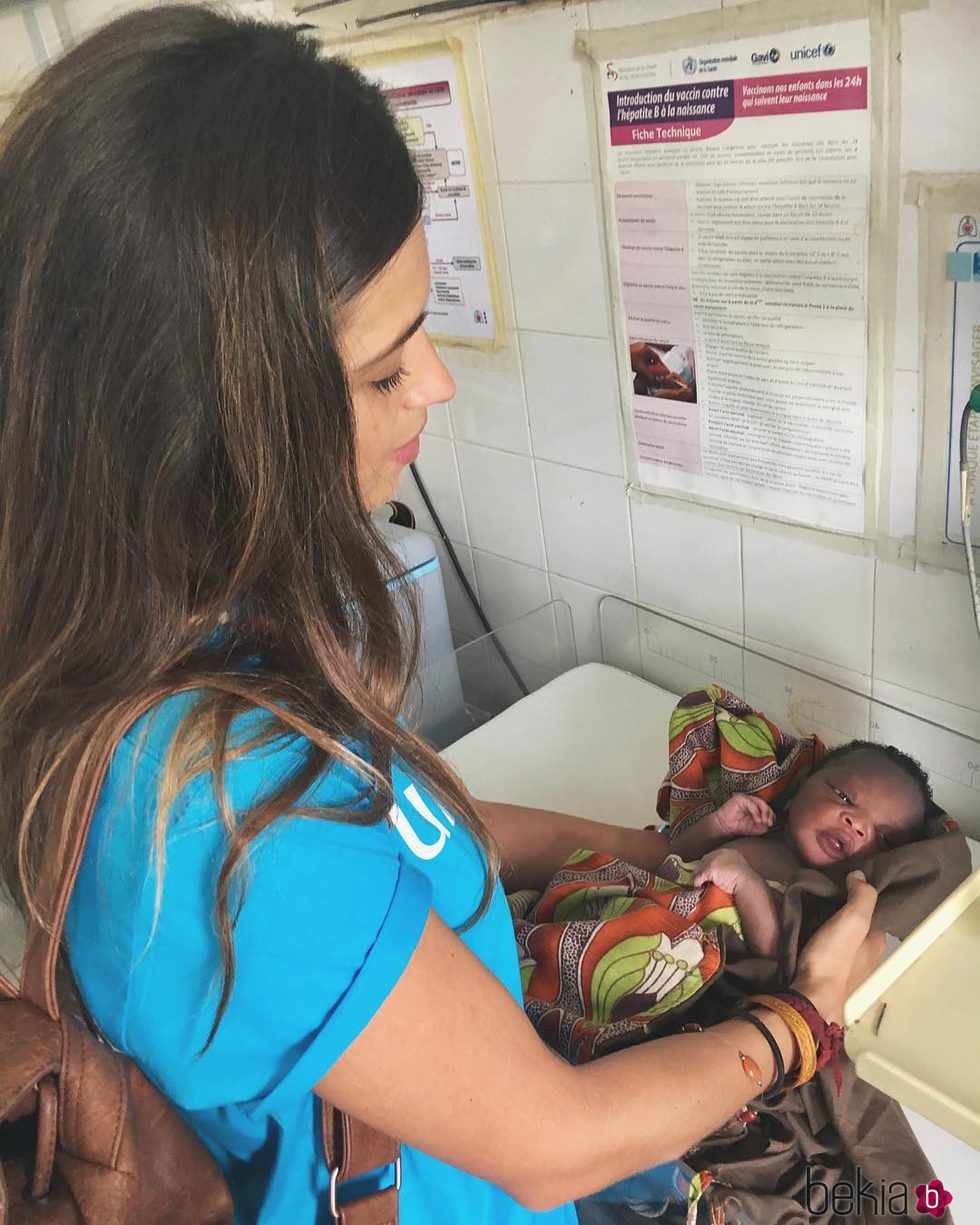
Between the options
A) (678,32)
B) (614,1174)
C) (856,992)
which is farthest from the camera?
(678,32)

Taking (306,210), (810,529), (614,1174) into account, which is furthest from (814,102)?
(614,1174)

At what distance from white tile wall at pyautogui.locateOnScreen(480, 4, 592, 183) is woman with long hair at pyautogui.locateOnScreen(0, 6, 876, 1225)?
2.49 feet

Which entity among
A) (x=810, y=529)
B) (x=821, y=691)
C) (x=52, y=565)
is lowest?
(x=821, y=691)

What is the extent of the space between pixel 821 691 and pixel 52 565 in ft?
3.61

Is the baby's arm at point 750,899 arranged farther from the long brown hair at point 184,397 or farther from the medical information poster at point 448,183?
the medical information poster at point 448,183

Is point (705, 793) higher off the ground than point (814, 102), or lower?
lower

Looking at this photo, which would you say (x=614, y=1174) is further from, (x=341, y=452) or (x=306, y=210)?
(x=306, y=210)

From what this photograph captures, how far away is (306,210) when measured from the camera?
1.91 feet

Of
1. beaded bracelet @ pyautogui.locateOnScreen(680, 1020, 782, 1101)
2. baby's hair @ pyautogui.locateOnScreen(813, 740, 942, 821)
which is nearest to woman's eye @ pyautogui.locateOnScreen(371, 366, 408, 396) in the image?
beaded bracelet @ pyautogui.locateOnScreen(680, 1020, 782, 1101)

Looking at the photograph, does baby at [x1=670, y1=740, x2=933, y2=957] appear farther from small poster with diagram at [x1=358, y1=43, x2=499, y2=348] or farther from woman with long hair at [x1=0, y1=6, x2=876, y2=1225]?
small poster with diagram at [x1=358, y1=43, x2=499, y2=348]

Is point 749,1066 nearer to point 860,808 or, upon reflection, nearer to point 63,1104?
point 860,808

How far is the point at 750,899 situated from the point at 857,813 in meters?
0.18

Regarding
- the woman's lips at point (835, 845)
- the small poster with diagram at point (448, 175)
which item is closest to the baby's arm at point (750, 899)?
the woman's lips at point (835, 845)

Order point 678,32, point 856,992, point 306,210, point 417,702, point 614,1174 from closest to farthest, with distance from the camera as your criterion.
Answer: point 306,210 < point 614,1174 < point 856,992 < point 678,32 < point 417,702
